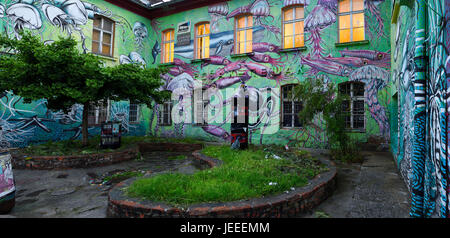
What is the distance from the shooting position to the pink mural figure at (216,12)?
39.0 ft

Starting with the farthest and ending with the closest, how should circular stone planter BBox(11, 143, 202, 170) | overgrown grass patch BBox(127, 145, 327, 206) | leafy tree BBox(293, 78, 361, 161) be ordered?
1. leafy tree BBox(293, 78, 361, 161)
2. circular stone planter BBox(11, 143, 202, 170)
3. overgrown grass patch BBox(127, 145, 327, 206)

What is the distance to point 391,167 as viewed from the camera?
6211mm

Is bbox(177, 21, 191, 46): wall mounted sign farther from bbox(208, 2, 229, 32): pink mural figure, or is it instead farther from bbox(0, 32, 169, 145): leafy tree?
bbox(0, 32, 169, 145): leafy tree

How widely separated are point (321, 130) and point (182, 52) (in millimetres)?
8242

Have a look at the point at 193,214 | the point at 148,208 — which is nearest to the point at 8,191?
the point at 148,208

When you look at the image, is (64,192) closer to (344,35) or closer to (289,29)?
(289,29)

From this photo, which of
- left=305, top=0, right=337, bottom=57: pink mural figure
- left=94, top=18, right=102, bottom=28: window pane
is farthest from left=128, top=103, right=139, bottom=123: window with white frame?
left=305, top=0, right=337, bottom=57: pink mural figure

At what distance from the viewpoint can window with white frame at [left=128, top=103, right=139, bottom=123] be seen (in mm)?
13597

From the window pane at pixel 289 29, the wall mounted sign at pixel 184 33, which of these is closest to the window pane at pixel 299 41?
the window pane at pixel 289 29

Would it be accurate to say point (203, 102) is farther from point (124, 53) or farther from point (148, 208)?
point (148, 208)

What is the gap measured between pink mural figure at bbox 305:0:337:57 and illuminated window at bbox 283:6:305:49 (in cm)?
39

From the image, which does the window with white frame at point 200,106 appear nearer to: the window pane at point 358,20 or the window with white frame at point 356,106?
the window with white frame at point 356,106

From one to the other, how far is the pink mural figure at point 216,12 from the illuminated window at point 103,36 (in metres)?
5.30

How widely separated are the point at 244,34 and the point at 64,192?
9.66m
